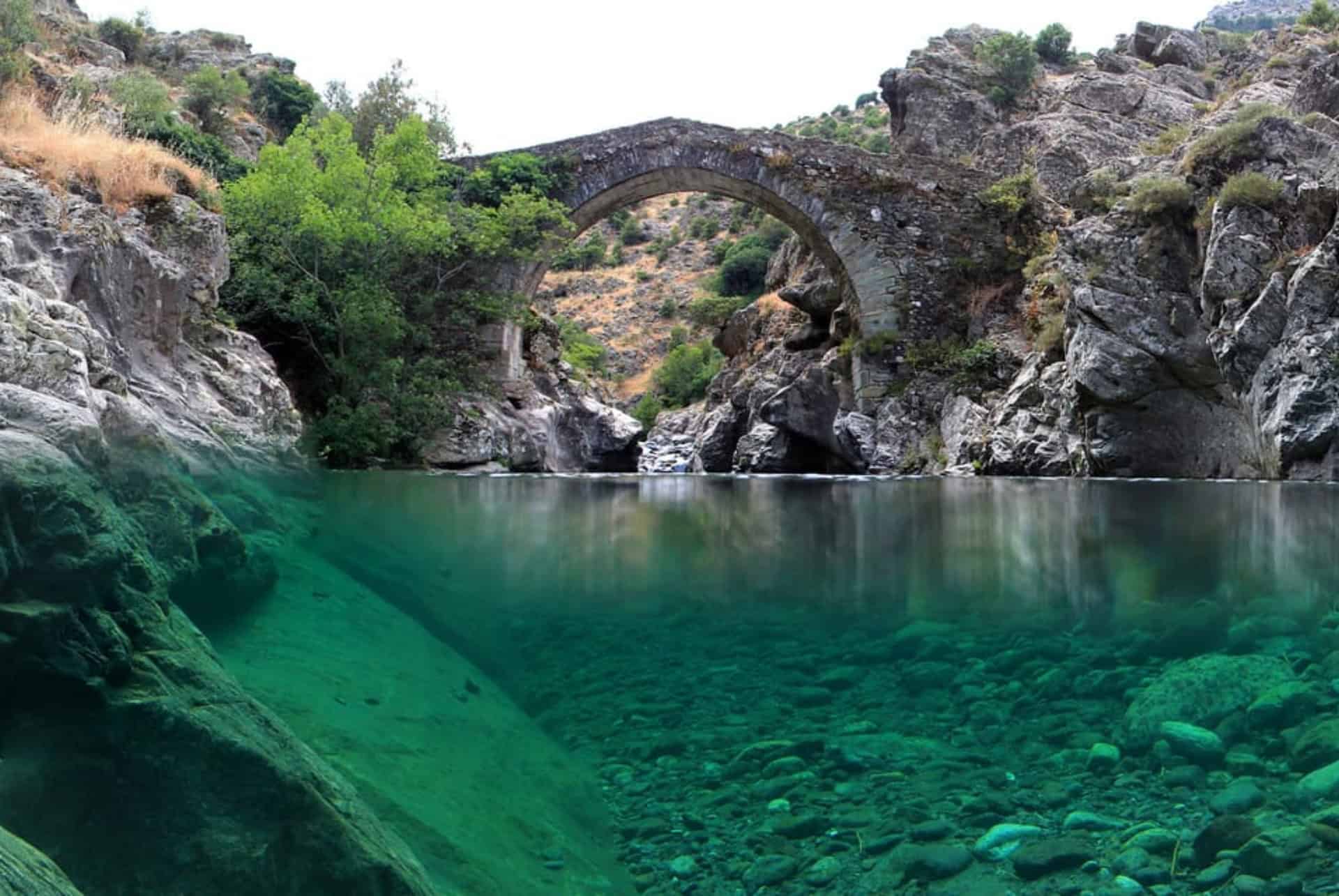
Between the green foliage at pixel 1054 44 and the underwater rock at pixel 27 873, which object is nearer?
the underwater rock at pixel 27 873

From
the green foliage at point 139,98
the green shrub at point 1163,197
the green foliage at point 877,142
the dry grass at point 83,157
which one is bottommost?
the dry grass at point 83,157

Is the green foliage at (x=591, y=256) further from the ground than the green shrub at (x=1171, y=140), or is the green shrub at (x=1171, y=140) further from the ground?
the green foliage at (x=591, y=256)

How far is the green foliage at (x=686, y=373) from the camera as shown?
39.2m

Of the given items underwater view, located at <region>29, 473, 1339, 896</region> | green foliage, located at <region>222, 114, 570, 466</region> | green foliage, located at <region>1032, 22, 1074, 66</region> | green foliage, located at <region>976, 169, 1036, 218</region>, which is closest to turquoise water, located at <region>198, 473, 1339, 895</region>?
underwater view, located at <region>29, 473, 1339, 896</region>

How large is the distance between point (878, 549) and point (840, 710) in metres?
2.78

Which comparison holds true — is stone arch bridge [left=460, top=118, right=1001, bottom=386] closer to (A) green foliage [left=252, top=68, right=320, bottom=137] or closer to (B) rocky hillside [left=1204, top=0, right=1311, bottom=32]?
(A) green foliage [left=252, top=68, right=320, bottom=137]

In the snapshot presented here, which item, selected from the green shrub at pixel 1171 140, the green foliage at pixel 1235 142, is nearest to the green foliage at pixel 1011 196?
the green shrub at pixel 1171 140

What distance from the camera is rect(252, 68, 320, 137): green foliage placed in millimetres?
24656

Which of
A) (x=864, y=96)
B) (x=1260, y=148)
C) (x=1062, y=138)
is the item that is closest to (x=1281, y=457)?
(x=1260, y=148)

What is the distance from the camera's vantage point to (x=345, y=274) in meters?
13.6

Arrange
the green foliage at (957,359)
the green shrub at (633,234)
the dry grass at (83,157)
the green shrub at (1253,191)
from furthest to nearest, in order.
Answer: the green shrub at (633,234) → the green foliage at (957,359) → the green shrub at (1253,191) → the dry grass at (83,157)

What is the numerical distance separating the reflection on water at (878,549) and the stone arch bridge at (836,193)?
9799mm

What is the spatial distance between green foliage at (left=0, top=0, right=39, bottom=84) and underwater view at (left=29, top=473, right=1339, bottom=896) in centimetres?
1222

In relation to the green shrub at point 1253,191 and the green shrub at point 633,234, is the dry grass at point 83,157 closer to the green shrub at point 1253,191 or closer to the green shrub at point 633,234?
the green shrub at point 1253,191
